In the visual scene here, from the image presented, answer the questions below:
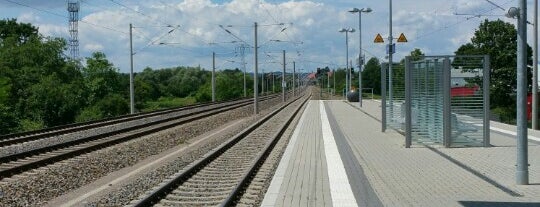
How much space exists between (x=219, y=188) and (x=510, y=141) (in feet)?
33.5

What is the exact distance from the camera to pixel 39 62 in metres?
65.8

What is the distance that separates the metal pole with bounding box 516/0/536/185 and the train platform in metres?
0.25

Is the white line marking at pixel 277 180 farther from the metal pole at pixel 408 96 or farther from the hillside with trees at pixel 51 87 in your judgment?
the hillside with trees at pixel 51 87

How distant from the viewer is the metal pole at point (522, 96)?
33.3 ft

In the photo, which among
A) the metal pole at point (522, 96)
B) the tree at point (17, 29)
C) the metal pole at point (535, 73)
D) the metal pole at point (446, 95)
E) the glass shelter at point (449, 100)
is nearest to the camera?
the metal pole at point (522, 96)

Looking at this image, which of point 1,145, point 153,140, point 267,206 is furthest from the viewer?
point 153,140

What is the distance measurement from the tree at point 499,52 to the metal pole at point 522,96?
42799 millimetres

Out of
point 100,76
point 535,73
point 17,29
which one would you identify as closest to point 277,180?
point 535,73

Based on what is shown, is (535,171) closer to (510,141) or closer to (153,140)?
(510,141)

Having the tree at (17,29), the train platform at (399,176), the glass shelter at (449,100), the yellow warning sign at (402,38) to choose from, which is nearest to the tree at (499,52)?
the yellow warning sign at (402,38)

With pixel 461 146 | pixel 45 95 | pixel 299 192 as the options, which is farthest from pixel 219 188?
pixel 45 95

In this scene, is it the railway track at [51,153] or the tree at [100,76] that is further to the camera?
the tree at [100,76]

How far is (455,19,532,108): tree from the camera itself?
5175 cm

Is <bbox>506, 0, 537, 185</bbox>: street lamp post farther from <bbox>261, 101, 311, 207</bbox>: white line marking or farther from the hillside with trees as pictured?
the hillside with trees
